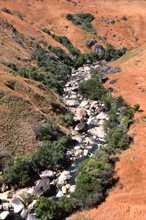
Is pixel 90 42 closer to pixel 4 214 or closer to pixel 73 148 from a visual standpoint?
pixel 73 148

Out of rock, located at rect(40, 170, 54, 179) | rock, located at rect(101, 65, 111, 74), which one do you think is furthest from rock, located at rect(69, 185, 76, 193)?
rock, located at rect(101, 65, 111, 74)

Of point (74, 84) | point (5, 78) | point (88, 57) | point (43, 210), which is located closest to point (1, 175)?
point (43, 210)

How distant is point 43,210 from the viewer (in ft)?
146

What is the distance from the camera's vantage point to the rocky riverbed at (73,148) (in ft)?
158

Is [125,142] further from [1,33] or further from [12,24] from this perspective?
[12,24]

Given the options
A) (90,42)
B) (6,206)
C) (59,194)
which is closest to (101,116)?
(59,194)

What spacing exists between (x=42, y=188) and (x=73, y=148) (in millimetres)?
15779

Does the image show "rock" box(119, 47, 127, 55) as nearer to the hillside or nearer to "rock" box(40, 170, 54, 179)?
the hillside

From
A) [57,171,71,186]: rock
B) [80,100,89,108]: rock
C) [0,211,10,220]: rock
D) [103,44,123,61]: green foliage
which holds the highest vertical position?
[0,211,10,220]: rock

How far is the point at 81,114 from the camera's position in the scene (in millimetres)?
82375

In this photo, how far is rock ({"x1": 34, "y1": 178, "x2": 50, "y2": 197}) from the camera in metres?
50.6

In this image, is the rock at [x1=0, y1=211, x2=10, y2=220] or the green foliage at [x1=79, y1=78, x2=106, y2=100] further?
the green foliage at [x1=79, y1=78, x2=106, y2=100]

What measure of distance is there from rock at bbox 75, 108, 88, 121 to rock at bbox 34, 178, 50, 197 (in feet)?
94.5

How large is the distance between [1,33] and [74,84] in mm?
32817
